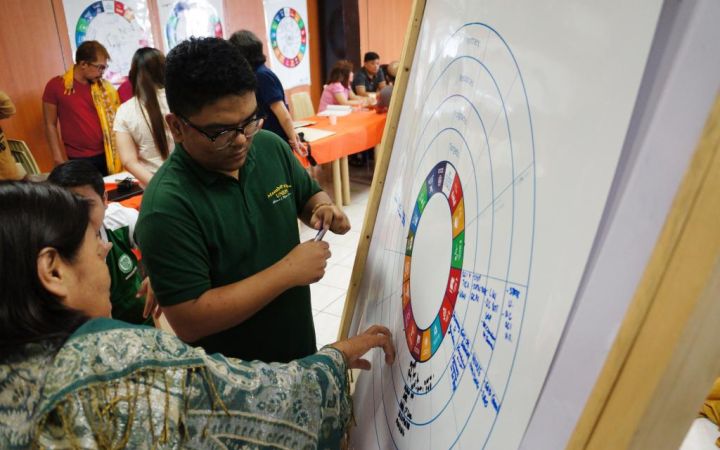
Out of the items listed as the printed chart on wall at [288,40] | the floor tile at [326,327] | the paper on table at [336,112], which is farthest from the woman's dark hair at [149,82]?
the printed chart on wall at [288,40]

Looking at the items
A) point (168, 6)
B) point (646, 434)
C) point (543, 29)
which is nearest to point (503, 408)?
point (646, 434)

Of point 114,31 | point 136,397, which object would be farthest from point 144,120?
point 114,31

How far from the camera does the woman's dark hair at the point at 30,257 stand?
21.6 inches

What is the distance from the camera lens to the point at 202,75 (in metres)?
0.80

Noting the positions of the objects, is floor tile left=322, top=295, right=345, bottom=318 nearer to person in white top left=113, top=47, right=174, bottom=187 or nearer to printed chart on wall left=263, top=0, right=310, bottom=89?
person in white top left=113, top=47, right=174, bottom=187

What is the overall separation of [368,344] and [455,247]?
0.28 m

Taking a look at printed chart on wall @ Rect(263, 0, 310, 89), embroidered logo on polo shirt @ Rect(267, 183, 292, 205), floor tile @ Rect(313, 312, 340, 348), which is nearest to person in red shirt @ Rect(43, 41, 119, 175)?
floor tile @ Rect(313, 312, 340, 348)

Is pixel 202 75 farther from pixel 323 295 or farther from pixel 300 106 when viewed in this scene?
pixel 300 106

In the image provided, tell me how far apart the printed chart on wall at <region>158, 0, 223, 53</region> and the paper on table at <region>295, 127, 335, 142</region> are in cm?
144

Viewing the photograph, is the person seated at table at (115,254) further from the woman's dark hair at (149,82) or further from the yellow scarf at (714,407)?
the yellow scarf at (714,407)

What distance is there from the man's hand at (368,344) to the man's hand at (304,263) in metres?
0.14

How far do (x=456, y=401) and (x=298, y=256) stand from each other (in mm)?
422

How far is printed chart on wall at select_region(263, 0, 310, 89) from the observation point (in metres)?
5.59

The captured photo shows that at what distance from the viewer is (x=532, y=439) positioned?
1.38 feet
